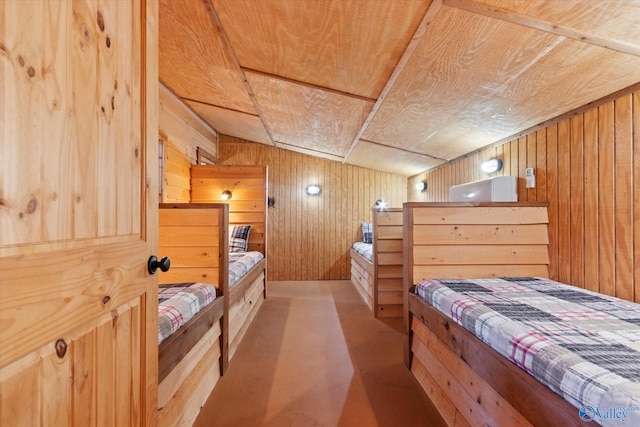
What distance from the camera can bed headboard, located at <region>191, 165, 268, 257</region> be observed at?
4004 mm

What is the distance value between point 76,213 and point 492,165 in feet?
10.1

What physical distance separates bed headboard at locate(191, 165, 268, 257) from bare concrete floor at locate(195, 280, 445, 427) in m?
1.20

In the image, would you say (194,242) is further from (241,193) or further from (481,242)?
(481,242)

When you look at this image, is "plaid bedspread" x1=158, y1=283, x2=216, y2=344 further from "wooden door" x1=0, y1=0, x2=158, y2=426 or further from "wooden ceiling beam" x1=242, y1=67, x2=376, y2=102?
"wooden ceiling beam" x1=242, y1=67, x2=376, y2=102

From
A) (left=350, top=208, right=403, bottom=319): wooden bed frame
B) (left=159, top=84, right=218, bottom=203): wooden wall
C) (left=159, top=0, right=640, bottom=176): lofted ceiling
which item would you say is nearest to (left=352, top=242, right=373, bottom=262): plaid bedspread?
(left=350, top=208, right=403, bottom=319): wooden bed frame

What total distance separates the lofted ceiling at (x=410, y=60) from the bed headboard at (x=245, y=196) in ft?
3.32

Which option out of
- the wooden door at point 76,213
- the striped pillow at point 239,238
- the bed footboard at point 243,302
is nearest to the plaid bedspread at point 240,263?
the bed footboard at point 243,302

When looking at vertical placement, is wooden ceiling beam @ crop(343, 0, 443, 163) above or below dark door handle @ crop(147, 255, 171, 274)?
above

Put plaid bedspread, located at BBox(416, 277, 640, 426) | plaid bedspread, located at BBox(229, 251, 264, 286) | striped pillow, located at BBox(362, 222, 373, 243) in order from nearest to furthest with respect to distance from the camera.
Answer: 1. plaid bedspread, located at BBox(416, 277, 640, 426)
2. plaid bedspread, located at BBox(229, 251, 264, 286)
3. striped pillow, located at BBox(362, 222, 373, 243)

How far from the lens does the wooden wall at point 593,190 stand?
1601mm

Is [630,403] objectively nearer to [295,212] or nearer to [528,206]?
[528,206]

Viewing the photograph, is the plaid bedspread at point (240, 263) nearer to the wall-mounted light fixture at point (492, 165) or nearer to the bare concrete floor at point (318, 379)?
the bare concrete floor at point (318, 379)

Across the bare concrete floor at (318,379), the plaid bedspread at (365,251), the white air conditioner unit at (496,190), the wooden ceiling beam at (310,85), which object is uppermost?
the wooden ceiling beam at (310,85)

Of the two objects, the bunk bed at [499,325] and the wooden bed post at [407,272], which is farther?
the wooden bed post at [407,272]
